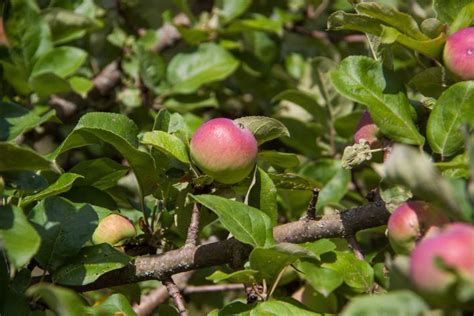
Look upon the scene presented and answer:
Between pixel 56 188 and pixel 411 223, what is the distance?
433 millimetres

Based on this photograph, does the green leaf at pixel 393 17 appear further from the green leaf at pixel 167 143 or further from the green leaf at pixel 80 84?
the green leaf at pixel 80 84

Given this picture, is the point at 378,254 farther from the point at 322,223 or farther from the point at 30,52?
the point at 30,52

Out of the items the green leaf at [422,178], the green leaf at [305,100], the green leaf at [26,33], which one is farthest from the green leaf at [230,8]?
the green leaf at [422,178]

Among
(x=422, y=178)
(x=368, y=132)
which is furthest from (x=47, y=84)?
(x=422, y=178)

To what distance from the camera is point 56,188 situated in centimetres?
101

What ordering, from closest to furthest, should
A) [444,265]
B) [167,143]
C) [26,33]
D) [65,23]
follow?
[444,265] → [167,143] → [26,33] → [65,23]

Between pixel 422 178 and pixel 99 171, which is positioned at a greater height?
pixel 422 178

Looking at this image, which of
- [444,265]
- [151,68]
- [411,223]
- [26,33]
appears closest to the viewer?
[444,265]

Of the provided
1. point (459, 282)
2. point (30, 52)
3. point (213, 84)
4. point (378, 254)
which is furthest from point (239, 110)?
point (459, 282)

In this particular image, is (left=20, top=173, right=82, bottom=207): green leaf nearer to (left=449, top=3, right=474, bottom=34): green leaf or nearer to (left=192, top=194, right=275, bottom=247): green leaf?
(left=192, top=194, right=275, bottom=247): green leaf

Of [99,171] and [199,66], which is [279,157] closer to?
[99,171]

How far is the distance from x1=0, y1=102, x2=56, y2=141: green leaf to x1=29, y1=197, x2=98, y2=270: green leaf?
0.17 metres

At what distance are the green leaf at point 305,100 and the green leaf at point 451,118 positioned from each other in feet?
1.64

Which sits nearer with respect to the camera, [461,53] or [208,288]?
[461,53]
